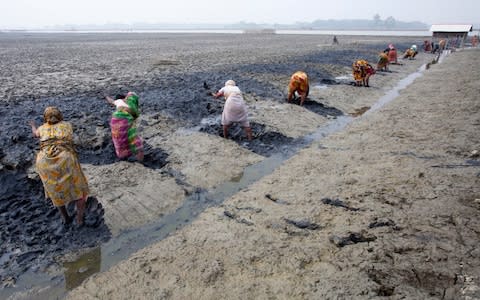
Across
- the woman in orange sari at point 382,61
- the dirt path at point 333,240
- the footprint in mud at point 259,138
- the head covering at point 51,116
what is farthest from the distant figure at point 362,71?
the head covering at point 51,116

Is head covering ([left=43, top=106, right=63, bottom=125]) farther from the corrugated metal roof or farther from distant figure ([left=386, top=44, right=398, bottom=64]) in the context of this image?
the corrugated metal roof

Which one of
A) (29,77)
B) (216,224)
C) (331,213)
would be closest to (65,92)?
(29,77)

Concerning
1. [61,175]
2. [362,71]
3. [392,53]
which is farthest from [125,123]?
[392,53]

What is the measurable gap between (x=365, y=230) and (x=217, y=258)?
71.4 inches

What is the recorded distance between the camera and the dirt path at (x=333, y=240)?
134 inches

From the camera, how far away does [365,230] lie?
4.18 meters

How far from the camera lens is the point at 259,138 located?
27.1ft

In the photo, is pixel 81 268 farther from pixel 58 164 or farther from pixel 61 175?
pixel 58 164

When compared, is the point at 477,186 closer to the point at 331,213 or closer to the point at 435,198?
the point at 435,198

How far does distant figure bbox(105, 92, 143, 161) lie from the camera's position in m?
5.98

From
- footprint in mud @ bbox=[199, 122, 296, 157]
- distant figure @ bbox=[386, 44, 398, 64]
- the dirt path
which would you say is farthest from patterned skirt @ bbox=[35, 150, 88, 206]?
distant figure @ bbox=[386, 44, 398, 64]

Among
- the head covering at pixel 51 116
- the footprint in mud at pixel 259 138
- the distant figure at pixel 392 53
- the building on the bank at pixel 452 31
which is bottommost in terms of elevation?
the footprint in mud at pixel 259 138

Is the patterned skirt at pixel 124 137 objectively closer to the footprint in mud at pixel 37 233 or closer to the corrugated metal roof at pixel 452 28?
the footprint in mud at pixel 37 233

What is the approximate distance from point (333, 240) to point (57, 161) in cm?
342
